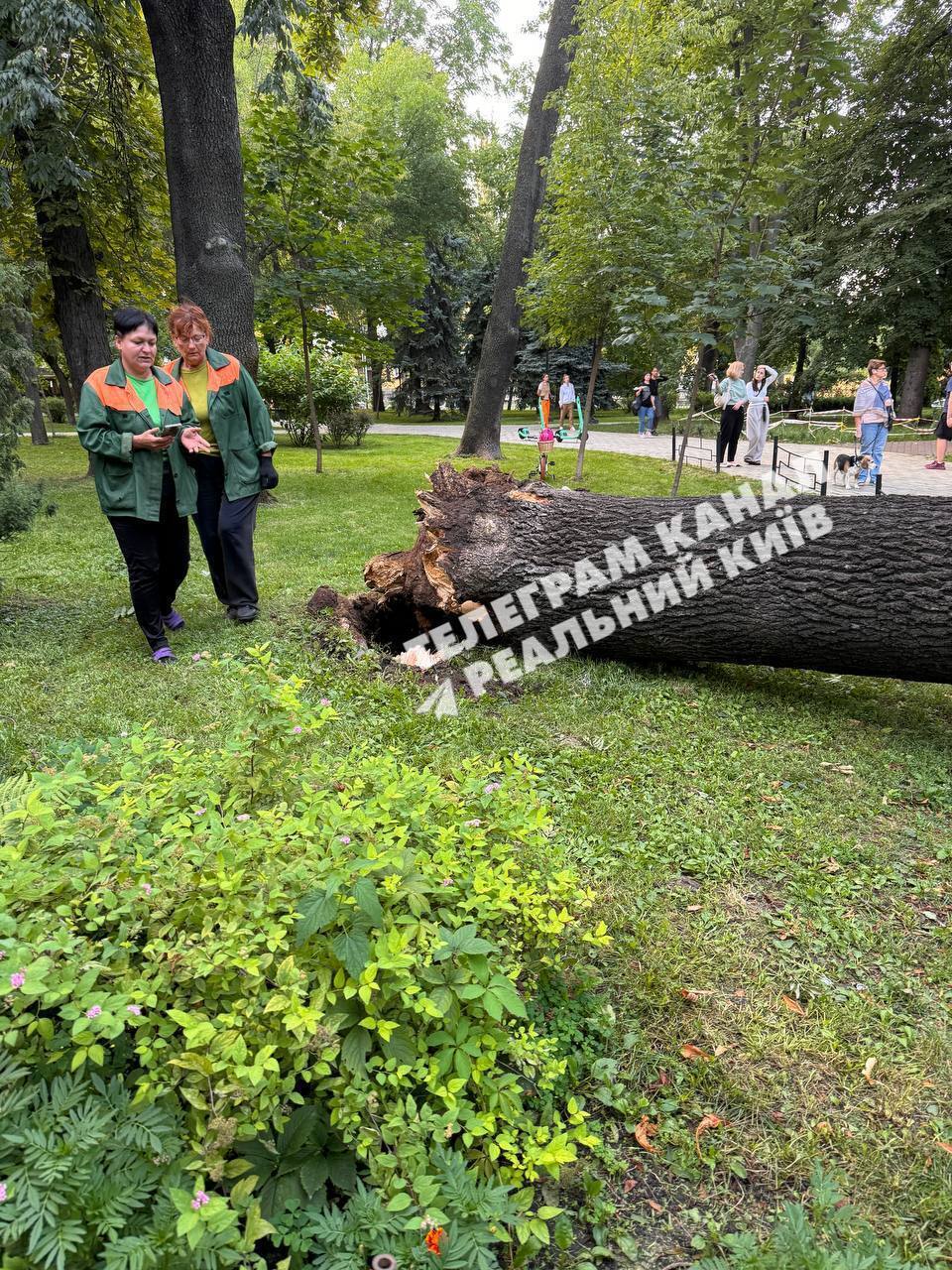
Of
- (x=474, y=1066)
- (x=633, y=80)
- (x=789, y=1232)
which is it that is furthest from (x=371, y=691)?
(x=633, y=80)

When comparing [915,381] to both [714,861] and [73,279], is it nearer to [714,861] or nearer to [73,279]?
[73,279]

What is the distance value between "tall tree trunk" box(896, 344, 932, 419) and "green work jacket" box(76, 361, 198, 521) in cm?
2195

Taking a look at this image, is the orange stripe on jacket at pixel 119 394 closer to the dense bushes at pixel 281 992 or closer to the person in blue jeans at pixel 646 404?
the dense bushes at pixel 281 992

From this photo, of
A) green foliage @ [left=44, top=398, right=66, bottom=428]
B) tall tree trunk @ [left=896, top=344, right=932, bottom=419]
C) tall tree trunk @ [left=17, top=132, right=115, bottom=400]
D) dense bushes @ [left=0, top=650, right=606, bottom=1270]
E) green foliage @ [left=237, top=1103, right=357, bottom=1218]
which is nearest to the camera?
dense bushes @ [left=0, top=650, right=606, bottom=1270]

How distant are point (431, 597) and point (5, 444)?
2.82 meters

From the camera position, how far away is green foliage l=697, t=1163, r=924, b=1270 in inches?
53.1

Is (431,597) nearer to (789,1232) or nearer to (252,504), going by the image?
(252,504)

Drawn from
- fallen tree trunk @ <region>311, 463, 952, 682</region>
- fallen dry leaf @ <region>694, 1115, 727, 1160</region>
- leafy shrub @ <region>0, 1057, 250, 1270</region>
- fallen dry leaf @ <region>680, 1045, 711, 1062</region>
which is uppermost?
fallen tree trunk @ <region>311, 463, 952, 682</region>

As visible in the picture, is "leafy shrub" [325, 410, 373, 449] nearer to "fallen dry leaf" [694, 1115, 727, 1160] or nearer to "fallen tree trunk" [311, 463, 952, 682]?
"fallen tree trunk" [311, 463, 952, 682]

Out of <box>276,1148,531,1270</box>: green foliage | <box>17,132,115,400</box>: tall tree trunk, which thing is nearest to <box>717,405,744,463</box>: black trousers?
<box>17,132,115,400</box>: tall tree trunk

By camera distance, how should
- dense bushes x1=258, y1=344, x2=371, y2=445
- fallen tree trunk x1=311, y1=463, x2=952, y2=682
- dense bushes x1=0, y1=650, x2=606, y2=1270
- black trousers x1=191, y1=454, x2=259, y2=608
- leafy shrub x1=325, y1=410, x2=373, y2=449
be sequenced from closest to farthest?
dense bushes x1=0, y1=650, x2=606, y2=1270 < fallen tree trunk x1=311, y1=463, x2=952, y2=682 < black trousers x1=191, y1=454, x2=259, y2=608 < dense bushes x1=258, y1=344, x2=371, y2=445 < leafy shrub x1=325, y1=410, x2=373, y2=449

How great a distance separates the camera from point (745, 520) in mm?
4328

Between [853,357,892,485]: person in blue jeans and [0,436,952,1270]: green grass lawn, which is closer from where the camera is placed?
[0,436,952,1270]: green grass lawn

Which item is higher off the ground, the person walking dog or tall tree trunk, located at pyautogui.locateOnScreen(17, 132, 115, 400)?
tall tree trunk, located at pyautogui.locateOnScreen(17, 132, 115, 400)
